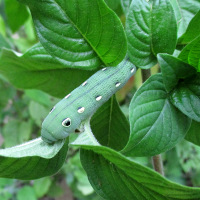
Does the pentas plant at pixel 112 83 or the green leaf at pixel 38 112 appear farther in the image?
the green leaf at pixel 38 112

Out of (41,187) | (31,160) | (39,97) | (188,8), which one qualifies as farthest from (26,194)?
(188,8)

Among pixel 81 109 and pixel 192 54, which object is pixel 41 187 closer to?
pixel 81 109

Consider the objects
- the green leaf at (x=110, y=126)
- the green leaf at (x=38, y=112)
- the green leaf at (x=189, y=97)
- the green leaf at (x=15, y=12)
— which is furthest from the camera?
the green leaf at (x=38, y=112)

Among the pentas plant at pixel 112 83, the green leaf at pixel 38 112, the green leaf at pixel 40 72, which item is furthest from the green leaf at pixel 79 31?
the green leaf at pixel 38 112

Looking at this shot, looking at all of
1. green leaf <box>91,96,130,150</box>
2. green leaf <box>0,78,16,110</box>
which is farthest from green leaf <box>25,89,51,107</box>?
green leaf <box>91,96,130,150</box>

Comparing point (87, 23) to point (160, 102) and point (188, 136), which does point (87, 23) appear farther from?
point (188, 136)

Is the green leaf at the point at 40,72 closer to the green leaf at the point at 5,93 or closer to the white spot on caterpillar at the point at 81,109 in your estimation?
the white spot on caterpillar at the point at 81,109
